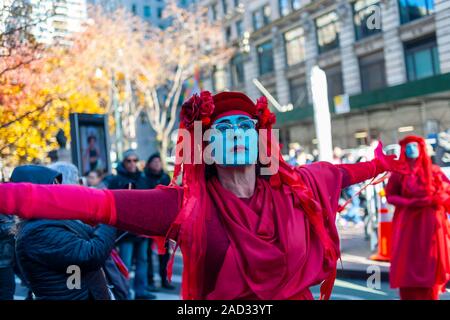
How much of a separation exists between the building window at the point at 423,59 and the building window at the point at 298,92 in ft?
26.6

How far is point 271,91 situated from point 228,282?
29.7 meters

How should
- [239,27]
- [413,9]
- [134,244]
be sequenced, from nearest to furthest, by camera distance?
[134,244]
[413,9]
[239,27]

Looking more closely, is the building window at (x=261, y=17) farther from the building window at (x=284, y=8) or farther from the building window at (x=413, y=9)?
the building window at (x=413, y=9)

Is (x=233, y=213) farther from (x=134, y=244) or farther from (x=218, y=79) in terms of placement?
(x=218, y=79)

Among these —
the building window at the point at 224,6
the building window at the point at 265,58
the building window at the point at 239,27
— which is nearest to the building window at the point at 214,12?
the building window at the point at 224,6

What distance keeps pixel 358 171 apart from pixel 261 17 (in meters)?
31.2

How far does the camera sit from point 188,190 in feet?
8.03

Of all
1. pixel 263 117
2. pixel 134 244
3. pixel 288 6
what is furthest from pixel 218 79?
pixel 263 117

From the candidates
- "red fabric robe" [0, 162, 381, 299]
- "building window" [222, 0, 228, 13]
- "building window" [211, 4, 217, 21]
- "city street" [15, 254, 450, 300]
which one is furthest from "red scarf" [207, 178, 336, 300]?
"building window" [211, 4, 217, 21]

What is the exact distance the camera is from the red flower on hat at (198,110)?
→ 2.61 m

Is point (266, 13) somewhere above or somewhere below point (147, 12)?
below

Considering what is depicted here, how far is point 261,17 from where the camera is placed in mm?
32938

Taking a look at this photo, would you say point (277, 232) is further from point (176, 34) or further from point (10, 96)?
point (176, 34)

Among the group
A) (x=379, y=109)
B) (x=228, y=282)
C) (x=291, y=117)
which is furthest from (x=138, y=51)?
(x=228, y=282)
